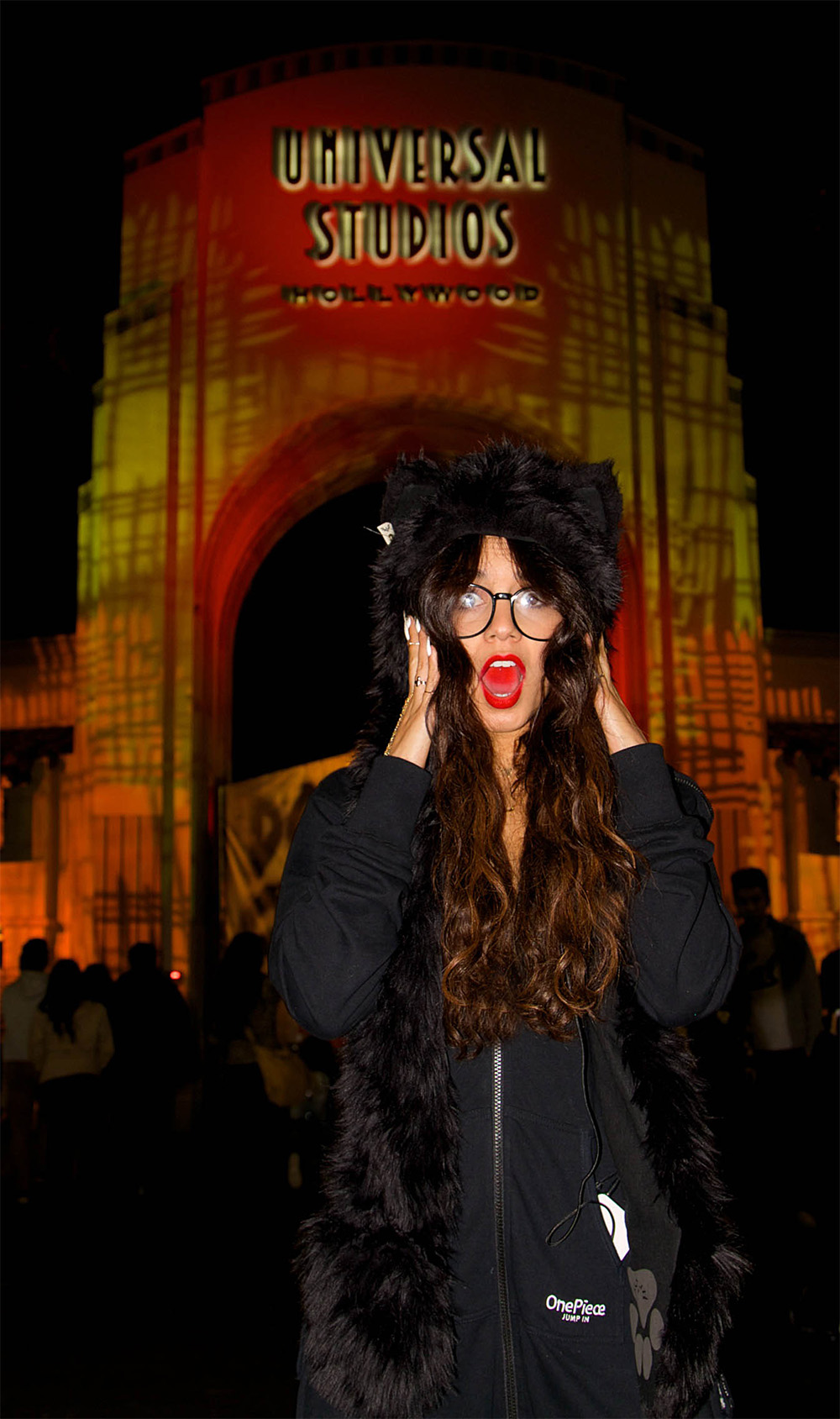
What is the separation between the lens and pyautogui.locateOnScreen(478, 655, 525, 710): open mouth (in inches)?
71.2

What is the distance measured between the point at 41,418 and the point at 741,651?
19.8 feet

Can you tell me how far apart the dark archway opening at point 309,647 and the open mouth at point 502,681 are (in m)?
8.46

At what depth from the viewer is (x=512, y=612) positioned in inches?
71.9

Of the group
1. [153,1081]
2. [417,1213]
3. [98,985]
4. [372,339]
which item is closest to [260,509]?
[372,339]

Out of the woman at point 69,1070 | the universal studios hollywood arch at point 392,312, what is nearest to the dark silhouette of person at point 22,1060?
the woman at point 69,1070

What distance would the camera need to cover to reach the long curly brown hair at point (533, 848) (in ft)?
5.36

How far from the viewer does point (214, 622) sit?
339 inches

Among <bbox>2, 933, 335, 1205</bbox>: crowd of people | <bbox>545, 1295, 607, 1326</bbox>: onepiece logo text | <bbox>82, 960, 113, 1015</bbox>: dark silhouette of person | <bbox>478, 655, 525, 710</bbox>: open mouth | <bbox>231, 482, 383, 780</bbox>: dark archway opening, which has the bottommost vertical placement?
<bbox>2, 933, 335, 1205</bbox>: crowd of people

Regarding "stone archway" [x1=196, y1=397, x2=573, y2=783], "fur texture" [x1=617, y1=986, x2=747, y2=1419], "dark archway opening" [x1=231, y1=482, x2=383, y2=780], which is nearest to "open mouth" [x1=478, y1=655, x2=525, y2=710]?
"fur texture" [x1=617, y1=986, x2=747, y2=1419]

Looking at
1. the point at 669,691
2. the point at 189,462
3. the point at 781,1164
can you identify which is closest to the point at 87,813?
the point at 189,462

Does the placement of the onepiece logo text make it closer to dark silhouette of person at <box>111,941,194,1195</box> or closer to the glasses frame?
the glasses frame

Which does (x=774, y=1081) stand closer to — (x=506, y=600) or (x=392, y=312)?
(x=506, y=600)

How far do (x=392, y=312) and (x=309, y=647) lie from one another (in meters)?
3.75

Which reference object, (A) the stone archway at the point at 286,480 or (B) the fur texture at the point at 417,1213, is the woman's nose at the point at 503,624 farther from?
(A) the stone archway at the point at 286,480
